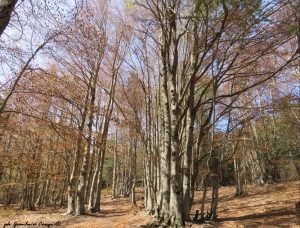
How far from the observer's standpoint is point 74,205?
1255 cm

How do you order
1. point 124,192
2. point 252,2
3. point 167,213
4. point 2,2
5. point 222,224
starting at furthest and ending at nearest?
point 124,192 < point 222,224 < point 167,213 < point 252,2 < point 2,2

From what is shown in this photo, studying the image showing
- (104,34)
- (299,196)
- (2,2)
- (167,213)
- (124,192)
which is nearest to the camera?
(2,2)

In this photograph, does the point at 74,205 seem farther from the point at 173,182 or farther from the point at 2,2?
the point at 2,2

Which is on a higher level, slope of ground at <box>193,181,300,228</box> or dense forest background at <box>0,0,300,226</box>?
dense forest background at <box>0,0,300,226</box>

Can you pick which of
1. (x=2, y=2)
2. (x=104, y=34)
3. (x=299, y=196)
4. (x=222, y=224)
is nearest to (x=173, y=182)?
→ (x=222, y=224)

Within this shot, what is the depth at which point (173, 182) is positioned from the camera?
297 inches

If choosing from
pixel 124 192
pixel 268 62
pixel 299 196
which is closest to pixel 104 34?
pixel 268 62

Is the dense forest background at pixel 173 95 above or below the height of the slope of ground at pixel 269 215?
above

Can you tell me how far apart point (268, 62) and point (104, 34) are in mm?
7691

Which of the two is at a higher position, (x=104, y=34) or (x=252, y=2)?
(x=104, y=34)

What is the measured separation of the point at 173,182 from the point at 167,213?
0.82m

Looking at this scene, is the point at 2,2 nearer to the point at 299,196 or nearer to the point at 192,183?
the point at 192,183

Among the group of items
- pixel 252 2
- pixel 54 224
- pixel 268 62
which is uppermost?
pixel 268 62

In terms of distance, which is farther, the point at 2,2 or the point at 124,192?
the point at 124,192
